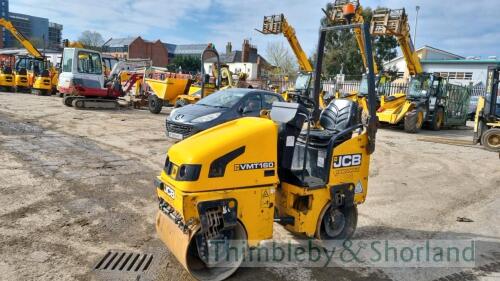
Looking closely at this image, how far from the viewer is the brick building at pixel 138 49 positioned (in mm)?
79125

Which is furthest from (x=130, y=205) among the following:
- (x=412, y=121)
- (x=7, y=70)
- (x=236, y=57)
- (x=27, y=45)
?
(x=236, y=57)

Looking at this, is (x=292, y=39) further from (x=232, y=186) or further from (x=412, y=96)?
(x=232, y=186)

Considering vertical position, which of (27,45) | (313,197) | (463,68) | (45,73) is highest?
(463,68)

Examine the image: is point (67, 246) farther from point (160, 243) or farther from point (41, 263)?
point (160, 243)

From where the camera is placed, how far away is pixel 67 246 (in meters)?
4.10

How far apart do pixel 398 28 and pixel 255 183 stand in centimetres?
1514

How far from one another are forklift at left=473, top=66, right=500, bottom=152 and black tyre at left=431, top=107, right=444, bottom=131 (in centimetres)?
424

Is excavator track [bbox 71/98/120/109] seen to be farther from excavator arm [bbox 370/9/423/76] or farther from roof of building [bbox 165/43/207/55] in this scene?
roof of building [bbox 165/43/207/55]

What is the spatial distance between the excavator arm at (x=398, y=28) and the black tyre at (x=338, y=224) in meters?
13.7

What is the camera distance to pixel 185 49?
303ft

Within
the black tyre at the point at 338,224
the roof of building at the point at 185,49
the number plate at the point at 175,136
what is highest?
the roof of building at the point at 185,49

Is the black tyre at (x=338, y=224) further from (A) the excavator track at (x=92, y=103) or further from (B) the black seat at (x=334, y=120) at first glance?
(A) the excavator track at (x=92, y=103)

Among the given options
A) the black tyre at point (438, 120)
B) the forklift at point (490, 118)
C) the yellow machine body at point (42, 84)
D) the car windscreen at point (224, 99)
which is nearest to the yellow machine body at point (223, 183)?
the car windscreen at point (224, 99)

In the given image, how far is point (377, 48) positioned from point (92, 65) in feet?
106
